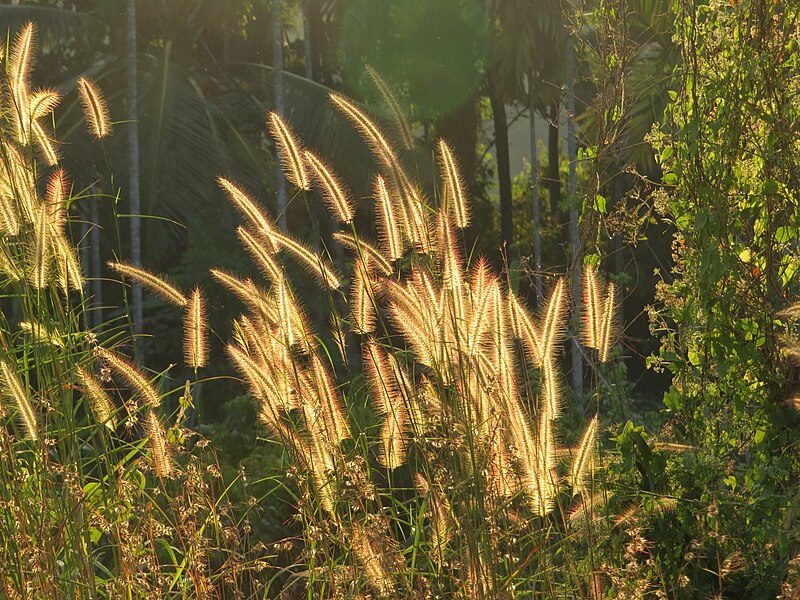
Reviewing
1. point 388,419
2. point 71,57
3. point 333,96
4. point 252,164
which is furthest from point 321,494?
point 71,57

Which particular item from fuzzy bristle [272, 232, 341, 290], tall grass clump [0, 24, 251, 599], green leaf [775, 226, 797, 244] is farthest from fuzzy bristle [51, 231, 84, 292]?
green leaf [775, 226, 797, 244]

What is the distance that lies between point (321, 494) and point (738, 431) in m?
1.64

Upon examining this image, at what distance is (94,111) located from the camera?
284cm

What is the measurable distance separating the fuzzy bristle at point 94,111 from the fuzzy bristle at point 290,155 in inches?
19.4

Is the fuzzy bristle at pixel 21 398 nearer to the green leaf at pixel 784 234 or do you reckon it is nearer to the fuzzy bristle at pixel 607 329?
the fuzzy bristle at pixel 607 329

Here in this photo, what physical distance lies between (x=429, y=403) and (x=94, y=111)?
1238 millimetres

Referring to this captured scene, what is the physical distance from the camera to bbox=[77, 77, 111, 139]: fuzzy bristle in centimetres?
280

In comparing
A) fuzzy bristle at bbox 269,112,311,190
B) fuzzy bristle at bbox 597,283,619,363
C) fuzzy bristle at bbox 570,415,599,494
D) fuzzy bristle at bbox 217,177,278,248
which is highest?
fuzzy bristle at bbox 269,112,311,190

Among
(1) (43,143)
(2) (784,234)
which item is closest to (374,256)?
(1) (43,143)

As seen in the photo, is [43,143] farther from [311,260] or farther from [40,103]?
[311,260]

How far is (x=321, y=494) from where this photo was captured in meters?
2.41

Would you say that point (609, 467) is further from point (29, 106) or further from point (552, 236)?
point (552, 236)

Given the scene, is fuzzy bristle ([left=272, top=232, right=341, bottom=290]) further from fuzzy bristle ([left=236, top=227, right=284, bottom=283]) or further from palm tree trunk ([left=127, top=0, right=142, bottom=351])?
palm tree trunk ([left=127, top=0, right=142, bottom=351])

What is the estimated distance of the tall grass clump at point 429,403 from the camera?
227cm
